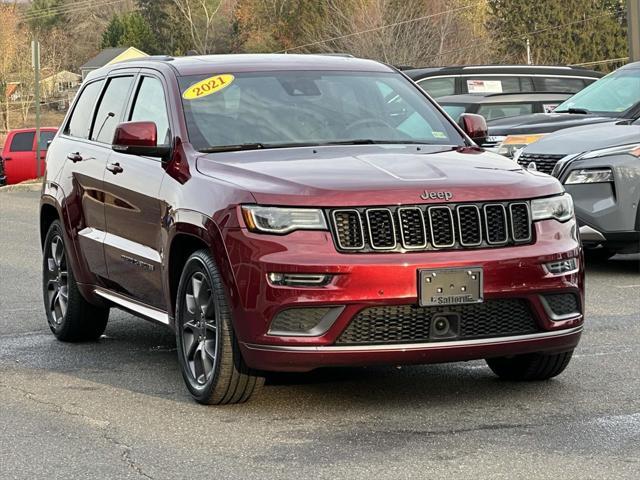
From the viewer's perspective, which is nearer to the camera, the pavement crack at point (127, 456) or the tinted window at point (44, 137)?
the pavement crack at point (127, 456)

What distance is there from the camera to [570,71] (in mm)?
21219

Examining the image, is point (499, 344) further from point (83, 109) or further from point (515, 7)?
point (515, 7)

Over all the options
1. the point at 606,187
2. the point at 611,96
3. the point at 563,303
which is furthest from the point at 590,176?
the point at 563,303

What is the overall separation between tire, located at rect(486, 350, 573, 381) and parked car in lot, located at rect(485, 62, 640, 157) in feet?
22.1

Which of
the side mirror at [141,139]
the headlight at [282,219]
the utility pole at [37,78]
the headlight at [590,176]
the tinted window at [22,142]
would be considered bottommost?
the tinted window at [22,142]

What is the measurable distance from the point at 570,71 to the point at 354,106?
44.8 ft

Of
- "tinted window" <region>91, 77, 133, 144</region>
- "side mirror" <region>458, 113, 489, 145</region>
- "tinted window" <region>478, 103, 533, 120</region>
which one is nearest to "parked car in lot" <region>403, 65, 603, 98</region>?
"tinted window" <region>478, 103, 533, 120</region>

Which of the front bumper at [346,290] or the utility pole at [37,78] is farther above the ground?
the front bumper at [346,290]

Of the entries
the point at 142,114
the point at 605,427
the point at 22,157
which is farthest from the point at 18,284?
the point at 22,157

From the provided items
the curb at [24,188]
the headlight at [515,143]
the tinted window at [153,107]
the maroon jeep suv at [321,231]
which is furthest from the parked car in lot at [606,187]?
the curb at [24,188]

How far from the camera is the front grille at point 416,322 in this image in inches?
260

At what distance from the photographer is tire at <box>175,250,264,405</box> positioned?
682 cm

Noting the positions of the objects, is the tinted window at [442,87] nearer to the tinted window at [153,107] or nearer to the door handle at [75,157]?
the door handle at [75,157]

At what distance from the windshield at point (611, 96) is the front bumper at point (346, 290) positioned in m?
7.86
